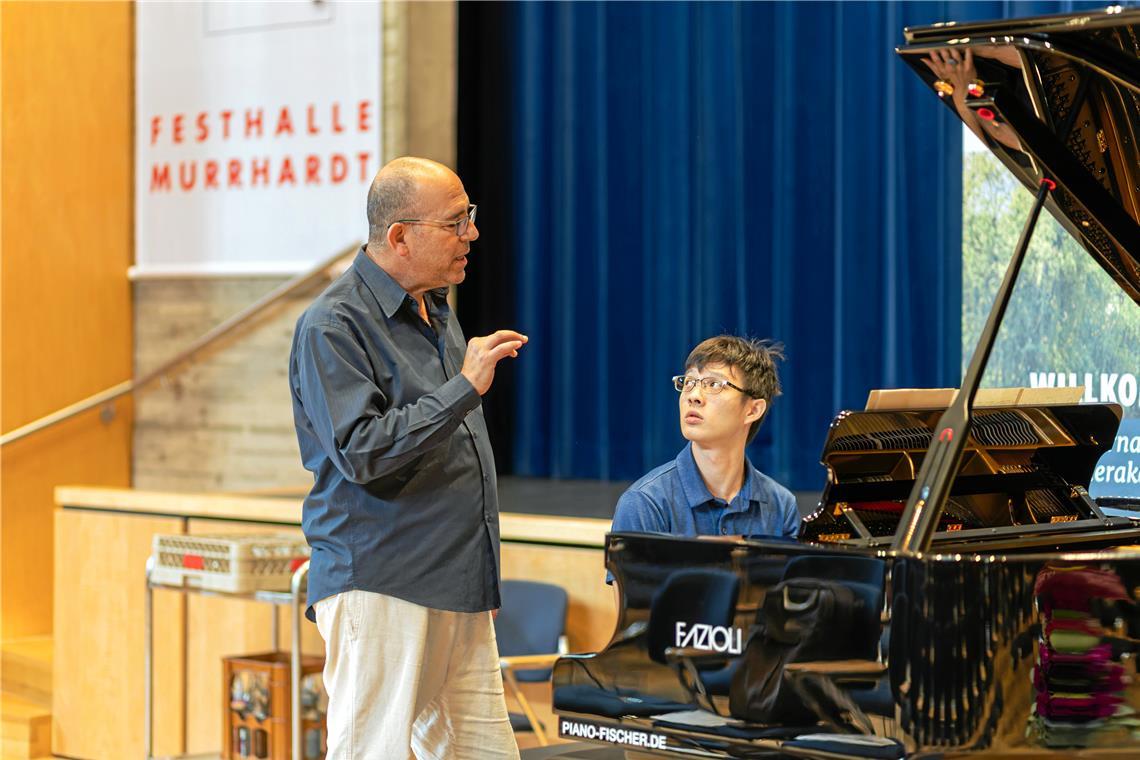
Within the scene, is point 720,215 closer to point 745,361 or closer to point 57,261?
point 57,261

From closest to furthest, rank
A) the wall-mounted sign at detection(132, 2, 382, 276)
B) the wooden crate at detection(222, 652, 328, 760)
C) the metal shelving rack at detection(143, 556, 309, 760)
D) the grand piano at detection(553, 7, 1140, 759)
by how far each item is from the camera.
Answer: the grand piano at detection(553, 7, 1140, 759) → the metal shelving rack at detection(143, 556, 309, 760) → the wooden crate at detection(222, 652, 328, 760) → the wall-mounted sign at detection(132, 2, 382, 276)

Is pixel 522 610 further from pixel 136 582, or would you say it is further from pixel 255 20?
pixel 255 20

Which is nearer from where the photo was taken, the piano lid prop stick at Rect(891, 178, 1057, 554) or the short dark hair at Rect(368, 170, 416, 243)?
the piano lid prop stick at Rect(891, 178, 1057, 554)

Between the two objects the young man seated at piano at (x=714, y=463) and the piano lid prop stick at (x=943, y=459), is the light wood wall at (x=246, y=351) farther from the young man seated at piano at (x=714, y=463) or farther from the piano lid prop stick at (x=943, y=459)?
the piano lid prop stick at (x=943, y=459)

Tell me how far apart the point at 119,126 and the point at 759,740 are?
5.75m

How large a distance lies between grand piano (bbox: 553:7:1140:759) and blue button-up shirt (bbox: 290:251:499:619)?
0.34 m

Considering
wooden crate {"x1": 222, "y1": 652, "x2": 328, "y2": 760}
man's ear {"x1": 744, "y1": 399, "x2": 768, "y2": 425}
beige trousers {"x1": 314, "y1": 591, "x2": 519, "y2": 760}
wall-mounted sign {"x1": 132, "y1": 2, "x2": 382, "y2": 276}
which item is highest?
wall-mounted sign {"x1": 132, "y1": 2, "x2": 382, "y2": 276}

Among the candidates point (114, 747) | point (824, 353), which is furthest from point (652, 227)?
point (114, 747)

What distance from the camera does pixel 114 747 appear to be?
6.11 m

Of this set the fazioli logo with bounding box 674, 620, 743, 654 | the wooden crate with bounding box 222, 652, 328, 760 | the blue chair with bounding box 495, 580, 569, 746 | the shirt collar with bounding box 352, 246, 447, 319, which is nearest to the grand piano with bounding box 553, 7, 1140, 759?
the fazioli logo with bounding box 674, 620, 743, 654

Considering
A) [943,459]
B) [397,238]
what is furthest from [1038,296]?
[397,238]

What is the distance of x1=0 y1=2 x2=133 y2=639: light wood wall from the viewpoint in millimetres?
7098

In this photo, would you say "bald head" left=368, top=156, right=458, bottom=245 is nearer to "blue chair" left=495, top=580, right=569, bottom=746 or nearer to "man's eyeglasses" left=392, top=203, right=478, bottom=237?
"man's eyeglasses" left=392, top=203, right=478, bottom=237

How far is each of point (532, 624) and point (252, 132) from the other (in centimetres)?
316
